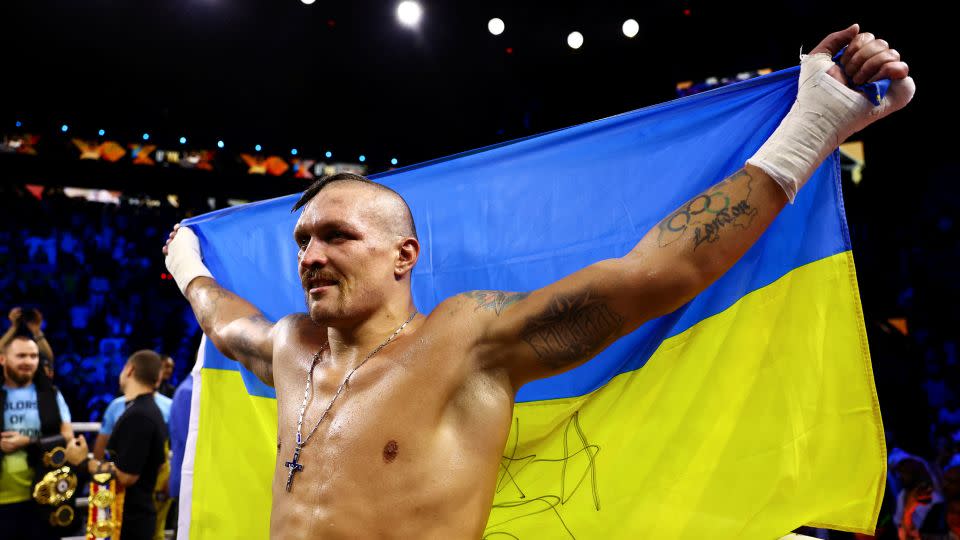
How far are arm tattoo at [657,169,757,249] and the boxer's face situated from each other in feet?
2.11

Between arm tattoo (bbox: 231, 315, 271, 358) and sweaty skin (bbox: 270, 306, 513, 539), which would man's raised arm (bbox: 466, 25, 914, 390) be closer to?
sweaty skin (bbox: 270, 306, 513, 539)

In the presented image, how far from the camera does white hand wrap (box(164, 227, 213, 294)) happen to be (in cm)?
249

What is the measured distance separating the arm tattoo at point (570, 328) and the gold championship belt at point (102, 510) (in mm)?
2853

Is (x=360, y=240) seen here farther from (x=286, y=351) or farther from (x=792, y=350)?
(x=792, y=350)

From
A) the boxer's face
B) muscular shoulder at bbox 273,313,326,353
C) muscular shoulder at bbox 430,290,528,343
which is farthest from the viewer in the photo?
muscular shoulder at bbox 273,313,326,353

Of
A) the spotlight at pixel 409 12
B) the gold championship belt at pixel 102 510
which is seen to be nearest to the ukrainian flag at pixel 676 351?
the gold championship belt at pixel 102 510

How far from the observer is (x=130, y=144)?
8984 millimetres

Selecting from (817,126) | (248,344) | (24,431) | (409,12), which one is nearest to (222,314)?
(248,344)

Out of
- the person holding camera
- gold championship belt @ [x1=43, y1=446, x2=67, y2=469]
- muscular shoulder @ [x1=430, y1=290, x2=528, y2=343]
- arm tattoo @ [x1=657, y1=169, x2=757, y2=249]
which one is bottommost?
gold championship belt @ [x1=43, y1=446, x2=67, y2=469]

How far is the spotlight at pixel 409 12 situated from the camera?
7.06m

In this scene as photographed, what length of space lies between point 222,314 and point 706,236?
1461 millimetres

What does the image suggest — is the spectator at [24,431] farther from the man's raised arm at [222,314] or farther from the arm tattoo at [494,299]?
the arm tattoo at [494,299]

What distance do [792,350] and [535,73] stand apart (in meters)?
6.64

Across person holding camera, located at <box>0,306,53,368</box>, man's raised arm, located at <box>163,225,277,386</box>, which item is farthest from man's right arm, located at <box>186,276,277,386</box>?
person holding camera, located at <box>0,306,53,368</box>
